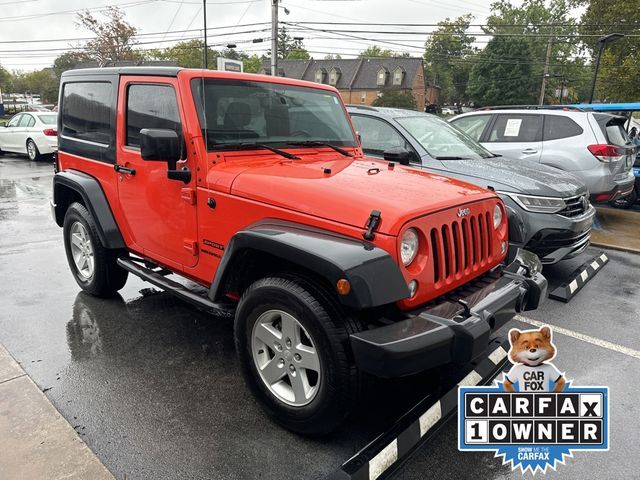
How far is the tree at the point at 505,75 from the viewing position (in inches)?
2264

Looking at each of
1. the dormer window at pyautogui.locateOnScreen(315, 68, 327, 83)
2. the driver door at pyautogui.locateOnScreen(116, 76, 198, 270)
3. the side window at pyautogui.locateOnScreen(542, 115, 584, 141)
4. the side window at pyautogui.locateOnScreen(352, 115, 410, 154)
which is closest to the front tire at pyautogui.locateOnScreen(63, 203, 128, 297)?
the driver door at pyautogui.locateOnScreen(116, 76, 198, 270)

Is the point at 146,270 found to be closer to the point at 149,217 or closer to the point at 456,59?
the point at 149,217

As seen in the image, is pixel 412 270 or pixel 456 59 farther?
pixel 456 59

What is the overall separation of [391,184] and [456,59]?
81852 mm

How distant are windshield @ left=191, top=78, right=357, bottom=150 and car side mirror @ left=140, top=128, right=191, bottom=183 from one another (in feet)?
0.71

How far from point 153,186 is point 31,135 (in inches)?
549

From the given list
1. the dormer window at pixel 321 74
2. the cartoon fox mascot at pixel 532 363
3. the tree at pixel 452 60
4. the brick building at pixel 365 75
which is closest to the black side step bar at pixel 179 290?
the cartoon fox mascot at pixel 532 363

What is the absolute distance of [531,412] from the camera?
2414mm

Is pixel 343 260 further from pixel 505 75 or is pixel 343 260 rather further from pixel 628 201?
pixel 505 75

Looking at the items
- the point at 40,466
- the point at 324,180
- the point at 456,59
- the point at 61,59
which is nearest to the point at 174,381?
the point at 40,466

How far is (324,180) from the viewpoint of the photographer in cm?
288

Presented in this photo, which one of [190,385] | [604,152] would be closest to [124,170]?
[190,385]

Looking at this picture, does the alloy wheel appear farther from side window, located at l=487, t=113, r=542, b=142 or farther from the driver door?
side window, located at l=487, t=113, r=542, b=142

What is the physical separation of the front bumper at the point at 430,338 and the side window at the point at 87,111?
9.71ft
